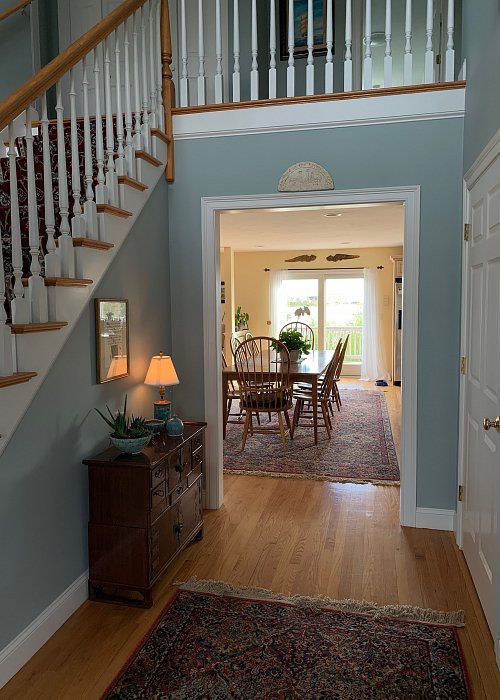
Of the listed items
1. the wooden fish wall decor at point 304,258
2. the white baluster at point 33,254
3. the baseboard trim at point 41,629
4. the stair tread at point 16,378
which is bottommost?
the baseboard trim at point 41,629

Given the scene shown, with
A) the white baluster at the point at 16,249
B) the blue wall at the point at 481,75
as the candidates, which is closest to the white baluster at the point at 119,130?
the white baluster at the point at 16,249

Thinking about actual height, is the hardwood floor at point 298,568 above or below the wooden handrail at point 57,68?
below

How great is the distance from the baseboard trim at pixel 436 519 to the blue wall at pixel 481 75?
2.06 meters

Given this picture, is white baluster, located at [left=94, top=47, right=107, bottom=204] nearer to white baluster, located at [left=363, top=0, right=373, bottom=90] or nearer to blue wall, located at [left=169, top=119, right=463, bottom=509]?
blue wall, located at [left=169, top=119, right=463, bottom=509]

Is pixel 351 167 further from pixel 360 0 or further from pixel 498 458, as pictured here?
pixel 360 0

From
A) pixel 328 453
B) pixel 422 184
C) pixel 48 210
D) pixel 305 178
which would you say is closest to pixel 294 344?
pixel 328 453

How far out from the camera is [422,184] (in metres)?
3.22

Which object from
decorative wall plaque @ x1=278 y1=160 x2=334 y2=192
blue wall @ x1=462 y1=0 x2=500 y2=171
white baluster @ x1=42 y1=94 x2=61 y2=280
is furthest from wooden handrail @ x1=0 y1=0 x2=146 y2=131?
blue wall @ x1=462 y1=0 x2=500 y2=171

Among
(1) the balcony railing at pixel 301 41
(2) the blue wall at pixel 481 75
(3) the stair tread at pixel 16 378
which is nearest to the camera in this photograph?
(3) the stair tread at pixel 16 378

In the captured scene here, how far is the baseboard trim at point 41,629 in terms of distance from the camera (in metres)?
2.05

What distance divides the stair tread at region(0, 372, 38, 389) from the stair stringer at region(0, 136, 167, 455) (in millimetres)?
29

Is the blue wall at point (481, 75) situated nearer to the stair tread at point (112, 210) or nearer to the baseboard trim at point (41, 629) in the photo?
the stair tread at point (112, 210)

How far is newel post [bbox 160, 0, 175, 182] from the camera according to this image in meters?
3.38

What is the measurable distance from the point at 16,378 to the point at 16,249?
48 cm
